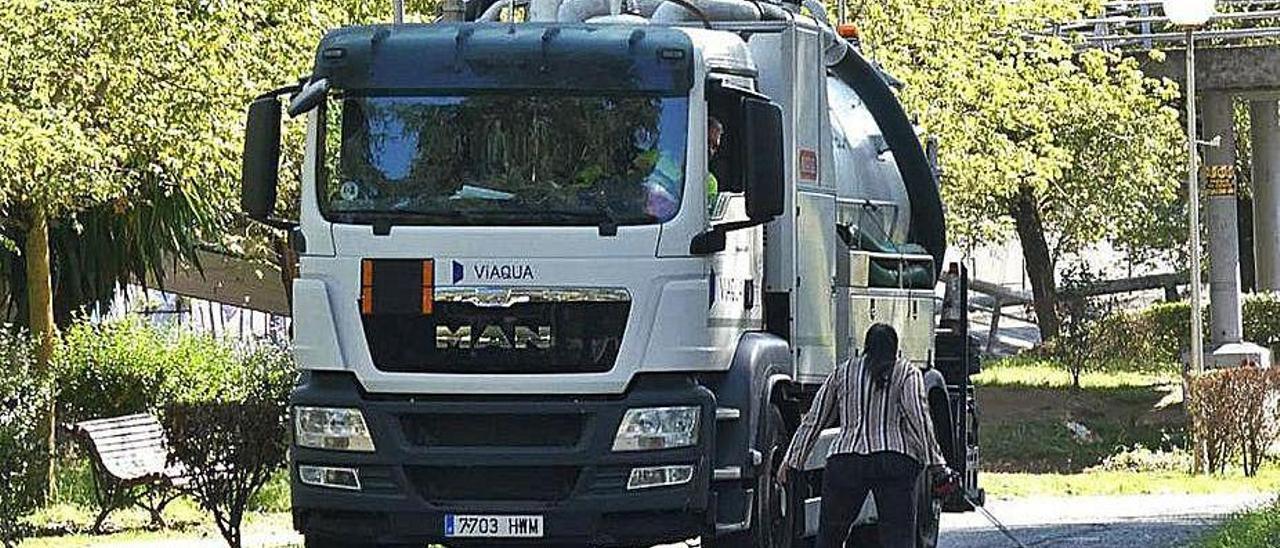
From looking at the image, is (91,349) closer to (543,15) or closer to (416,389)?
(543,15)

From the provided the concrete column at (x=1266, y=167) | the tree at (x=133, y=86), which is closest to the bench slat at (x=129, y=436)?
the tree at (x=133, y=86)

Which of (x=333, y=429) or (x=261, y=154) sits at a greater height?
(x=261, y=154)

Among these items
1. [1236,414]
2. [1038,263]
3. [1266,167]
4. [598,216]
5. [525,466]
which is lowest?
[1236,414]

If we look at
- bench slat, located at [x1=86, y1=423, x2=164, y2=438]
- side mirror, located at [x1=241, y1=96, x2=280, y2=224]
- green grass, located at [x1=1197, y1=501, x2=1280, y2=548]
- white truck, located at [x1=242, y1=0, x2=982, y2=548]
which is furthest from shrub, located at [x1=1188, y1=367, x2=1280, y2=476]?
side mirror, located at [x1=241, y1=96, x2=280, y2=224]

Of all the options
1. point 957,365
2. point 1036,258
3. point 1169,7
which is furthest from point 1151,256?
point 957,365

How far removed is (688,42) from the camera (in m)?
11.4

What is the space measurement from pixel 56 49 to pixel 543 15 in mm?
4028

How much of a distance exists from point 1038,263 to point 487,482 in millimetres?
32260

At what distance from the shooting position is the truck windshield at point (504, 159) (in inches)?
449

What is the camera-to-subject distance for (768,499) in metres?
12.2

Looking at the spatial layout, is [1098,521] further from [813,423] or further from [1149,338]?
[1149,338]

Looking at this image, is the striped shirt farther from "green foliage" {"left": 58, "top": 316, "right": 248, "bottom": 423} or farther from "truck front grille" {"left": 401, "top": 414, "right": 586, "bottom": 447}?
"green foliage" {"left": 58, "top": 316, "right": 248, "bottom": 423}

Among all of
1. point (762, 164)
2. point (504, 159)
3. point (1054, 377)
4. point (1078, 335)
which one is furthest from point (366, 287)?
point (1078, 335)

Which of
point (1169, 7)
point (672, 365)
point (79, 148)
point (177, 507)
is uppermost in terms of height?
point (1169, 7)
